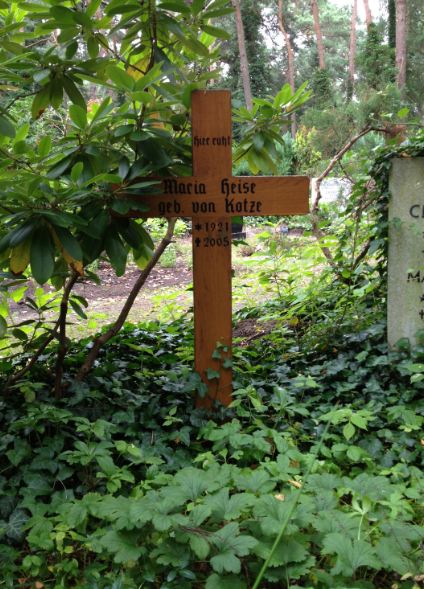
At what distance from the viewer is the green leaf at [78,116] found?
7.02ft

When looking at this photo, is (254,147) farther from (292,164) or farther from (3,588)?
(292,164)

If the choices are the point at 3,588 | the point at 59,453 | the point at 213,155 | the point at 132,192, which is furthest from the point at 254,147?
the point at 3,588

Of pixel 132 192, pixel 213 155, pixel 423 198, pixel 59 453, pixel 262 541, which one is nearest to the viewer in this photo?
pixel 262 541

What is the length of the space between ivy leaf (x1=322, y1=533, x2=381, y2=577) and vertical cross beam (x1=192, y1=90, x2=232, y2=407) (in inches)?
50.5

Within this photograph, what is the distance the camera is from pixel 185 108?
8.93 feet

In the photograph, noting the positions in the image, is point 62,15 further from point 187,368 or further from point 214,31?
point 187,368

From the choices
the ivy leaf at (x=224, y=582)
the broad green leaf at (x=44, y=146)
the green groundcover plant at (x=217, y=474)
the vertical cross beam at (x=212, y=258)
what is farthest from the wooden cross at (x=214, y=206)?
the ivy leaf at (x=224, y=582)

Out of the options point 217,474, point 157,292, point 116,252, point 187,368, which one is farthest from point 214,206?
point 157,292

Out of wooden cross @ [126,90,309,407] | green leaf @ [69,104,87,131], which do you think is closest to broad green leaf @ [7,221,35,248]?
green leaf @ [69,104,87,131]

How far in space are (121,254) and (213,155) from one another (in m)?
0.67

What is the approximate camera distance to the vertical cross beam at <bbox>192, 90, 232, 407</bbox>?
257cm

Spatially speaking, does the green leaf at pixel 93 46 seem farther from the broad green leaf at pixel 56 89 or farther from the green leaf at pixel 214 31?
the green leaf at pixel 214 31

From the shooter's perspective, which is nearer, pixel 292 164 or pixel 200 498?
pixel 200 498

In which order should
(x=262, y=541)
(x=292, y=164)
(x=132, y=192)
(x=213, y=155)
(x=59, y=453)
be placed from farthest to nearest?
(x=292, y=164), (x=213, y=155), (x=132, y=192), (x=59, y=453), (x=262, y=541)
